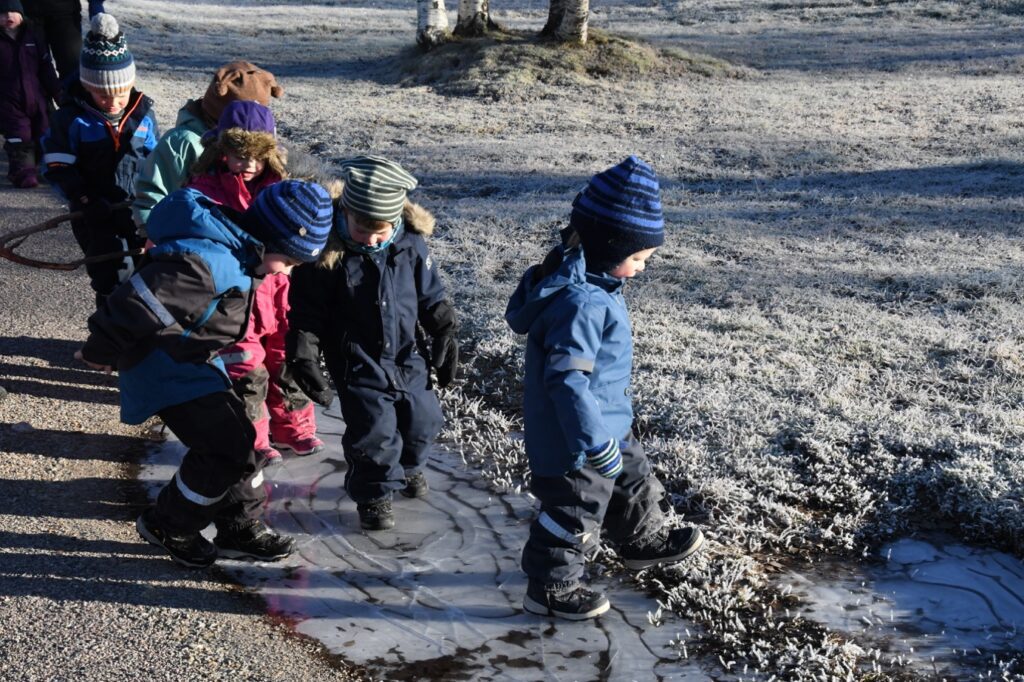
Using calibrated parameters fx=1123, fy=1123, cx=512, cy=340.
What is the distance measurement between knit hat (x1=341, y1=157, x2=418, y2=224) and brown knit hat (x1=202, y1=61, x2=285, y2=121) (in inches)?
50.3

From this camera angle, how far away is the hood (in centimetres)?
382

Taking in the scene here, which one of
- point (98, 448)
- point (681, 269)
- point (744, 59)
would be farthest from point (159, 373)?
point (744, 59)

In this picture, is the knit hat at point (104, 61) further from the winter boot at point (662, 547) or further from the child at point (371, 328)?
the winter boot at point (662, 547)

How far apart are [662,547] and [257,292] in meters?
2.00

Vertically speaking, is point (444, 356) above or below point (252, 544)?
above

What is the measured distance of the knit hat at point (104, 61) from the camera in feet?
17.6

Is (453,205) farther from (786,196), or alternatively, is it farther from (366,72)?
(366,72)

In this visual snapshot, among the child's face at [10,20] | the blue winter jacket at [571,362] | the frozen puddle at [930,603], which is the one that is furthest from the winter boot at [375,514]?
the child's face at [10,20]

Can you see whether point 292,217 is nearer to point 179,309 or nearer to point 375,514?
point 179,309

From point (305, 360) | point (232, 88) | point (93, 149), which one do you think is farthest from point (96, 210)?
point (305, 360)

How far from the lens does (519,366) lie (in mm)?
→ 5961

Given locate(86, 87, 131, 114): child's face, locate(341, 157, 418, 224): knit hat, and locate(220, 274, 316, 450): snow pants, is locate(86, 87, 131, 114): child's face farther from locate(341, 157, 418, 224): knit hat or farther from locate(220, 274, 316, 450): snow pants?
locate(341, 157, 418, 224): knit hat

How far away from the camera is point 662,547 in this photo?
412 centimetres

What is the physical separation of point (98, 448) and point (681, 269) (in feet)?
12.8
